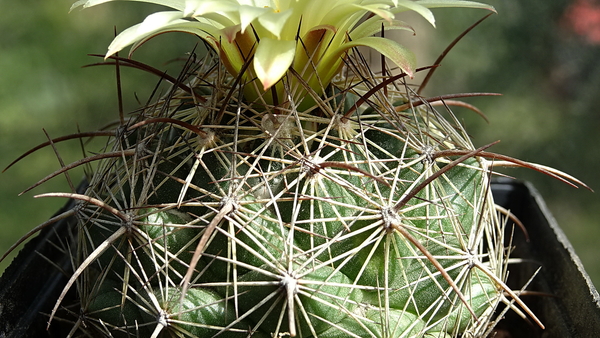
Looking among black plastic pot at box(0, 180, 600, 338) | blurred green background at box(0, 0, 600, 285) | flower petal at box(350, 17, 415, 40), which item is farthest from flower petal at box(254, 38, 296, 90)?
blurred green background at box(0, 0, 600, 285)

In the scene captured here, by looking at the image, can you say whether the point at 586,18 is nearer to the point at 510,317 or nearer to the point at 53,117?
the point at 510,317

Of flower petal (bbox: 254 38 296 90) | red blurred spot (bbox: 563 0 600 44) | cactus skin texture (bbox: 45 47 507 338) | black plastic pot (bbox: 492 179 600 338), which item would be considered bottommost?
black plastic pot (bbox: 492 179 600 338)

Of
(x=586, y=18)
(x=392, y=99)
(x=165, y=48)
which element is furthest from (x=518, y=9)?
(x=392, y=99)

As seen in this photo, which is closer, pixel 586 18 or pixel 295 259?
pixel 295 259

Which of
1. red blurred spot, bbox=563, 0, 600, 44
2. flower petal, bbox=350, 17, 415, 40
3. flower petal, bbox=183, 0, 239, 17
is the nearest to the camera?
flower petal, bbox=183, 0, 239, 17

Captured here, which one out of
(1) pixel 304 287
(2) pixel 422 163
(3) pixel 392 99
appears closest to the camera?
(1) pixel 304 287

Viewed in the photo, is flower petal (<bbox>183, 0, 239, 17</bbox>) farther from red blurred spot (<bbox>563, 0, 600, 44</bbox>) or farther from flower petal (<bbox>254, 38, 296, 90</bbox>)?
red blurred spot (<bbox>563, 0, 600, 44</bbox>)
